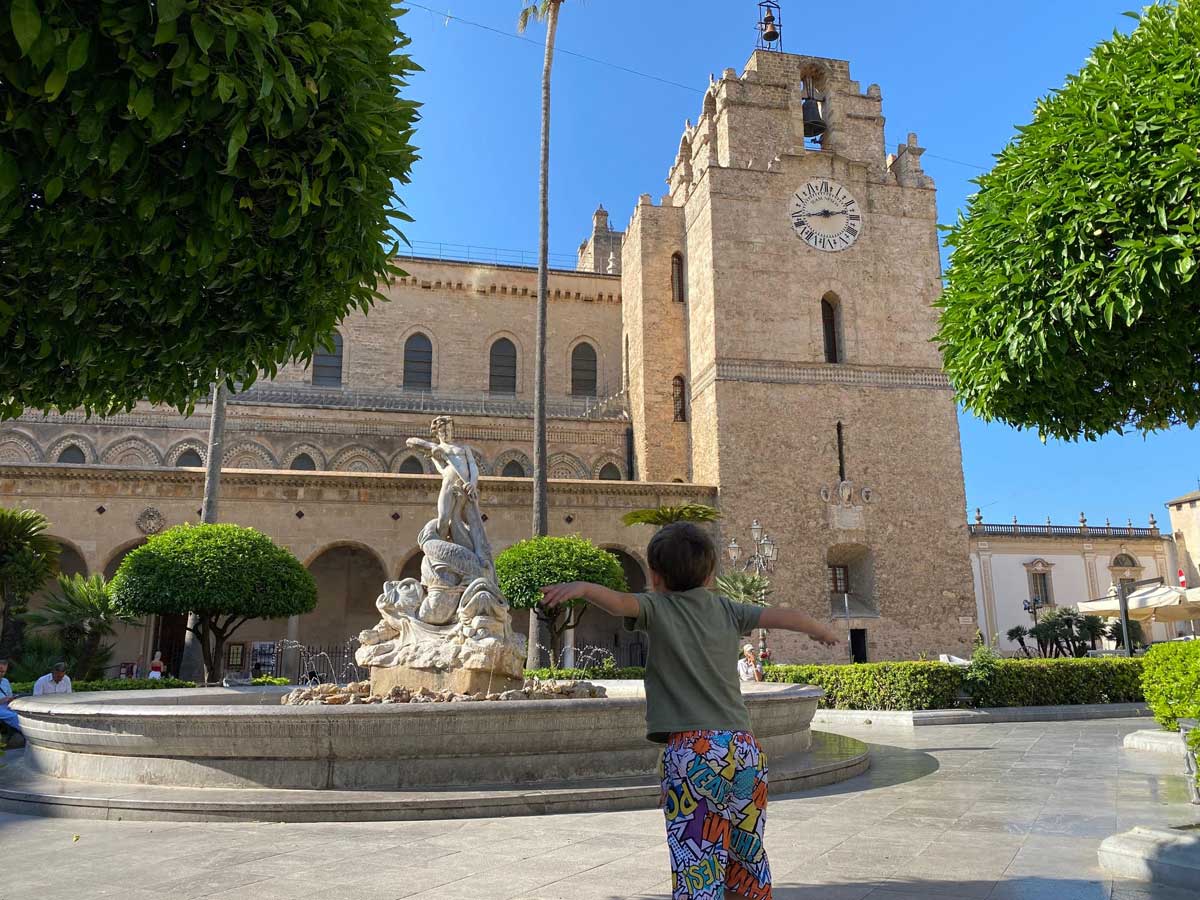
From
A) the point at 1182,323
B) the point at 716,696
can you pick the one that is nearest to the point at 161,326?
the point at 716,696

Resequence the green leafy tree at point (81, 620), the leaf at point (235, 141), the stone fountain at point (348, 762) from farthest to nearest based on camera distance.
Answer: the green leafy tree at point (81, 620) → the stone fountain at point (348, 762) → the leaf at point (235, 141)

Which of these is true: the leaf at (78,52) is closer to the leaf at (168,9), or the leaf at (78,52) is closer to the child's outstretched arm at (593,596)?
the leaf at (168,9)

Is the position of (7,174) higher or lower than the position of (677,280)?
lower

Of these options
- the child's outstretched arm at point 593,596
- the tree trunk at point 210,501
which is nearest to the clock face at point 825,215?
the tree trunk at point 210,501

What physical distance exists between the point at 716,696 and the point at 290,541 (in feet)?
68.9

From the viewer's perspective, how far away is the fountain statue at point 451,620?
349 inches

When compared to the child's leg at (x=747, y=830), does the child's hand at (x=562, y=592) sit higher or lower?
higher

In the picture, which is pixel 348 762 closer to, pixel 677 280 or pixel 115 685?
pixel 115 685

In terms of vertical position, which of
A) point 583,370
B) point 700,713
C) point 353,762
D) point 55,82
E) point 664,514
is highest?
point 583,370

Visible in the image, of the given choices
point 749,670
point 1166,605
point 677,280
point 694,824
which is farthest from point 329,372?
point 694,824

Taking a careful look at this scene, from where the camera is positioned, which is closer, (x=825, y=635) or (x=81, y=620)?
(x=825, y=635)

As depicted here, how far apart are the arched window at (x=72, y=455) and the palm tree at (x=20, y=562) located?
9.44 m

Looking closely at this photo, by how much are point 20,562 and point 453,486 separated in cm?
1071

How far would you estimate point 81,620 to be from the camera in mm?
16516
